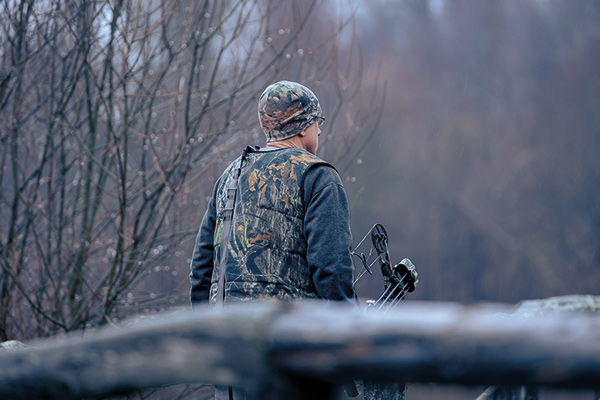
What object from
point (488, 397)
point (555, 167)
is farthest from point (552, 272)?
point (488, 397)

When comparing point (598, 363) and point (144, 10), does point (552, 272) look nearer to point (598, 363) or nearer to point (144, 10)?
point (144, 10)

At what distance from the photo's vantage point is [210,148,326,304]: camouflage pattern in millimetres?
2266

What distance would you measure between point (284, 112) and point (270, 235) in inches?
20.9

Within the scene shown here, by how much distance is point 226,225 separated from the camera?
2.42m

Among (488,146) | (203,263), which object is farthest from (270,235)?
(488,146)

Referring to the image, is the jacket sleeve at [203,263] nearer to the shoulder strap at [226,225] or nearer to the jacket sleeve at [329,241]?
the shoulder strap at [226,225]

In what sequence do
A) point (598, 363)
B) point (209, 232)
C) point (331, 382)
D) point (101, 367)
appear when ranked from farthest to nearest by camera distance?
point (209, 232) < point (101, 367) < point (331, 382) < point (598, 363)

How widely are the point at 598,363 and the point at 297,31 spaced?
14.8 ft

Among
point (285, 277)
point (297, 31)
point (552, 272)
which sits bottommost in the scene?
point (552, 272)

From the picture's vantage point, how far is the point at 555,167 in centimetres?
2302

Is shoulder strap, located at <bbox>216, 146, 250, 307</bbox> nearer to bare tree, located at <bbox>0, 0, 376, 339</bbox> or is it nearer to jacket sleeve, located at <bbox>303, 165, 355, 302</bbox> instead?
jacket sleeve, located at <bbox>303, 165, 355, 302</bbox>

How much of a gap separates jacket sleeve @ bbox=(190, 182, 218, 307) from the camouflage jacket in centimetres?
14

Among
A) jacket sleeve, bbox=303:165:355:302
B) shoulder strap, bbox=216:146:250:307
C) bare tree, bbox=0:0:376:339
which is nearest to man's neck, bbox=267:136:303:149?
shoulder strap, bbox=216:146:250:307

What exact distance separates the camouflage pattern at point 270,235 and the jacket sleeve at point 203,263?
6.4 inches
